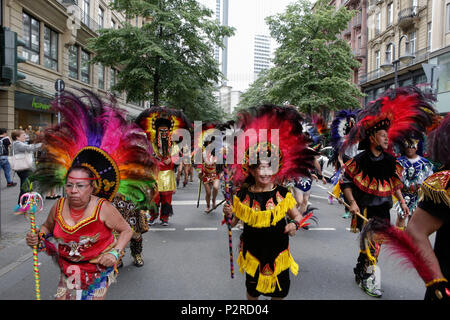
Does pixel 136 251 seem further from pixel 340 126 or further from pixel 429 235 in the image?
pixel 340 126

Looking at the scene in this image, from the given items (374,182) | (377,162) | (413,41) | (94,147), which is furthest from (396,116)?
(413,41)

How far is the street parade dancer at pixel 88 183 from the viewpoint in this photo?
252cm

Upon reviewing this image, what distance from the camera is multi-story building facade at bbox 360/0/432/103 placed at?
24.0 metres

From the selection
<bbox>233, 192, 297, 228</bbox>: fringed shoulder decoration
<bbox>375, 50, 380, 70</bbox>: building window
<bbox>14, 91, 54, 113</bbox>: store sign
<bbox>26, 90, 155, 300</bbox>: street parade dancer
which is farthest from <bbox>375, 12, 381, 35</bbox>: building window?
<bbox>26, 90, 155, 300</bbox>: street parade dancer

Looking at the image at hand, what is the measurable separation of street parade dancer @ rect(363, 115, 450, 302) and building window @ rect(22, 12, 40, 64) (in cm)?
1903

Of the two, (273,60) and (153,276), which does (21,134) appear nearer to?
(153,276)

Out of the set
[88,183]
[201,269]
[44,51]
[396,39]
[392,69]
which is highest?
[396,39]

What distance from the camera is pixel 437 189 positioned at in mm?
1761

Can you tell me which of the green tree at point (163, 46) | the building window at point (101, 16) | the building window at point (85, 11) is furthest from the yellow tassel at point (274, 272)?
the building window at point (101, 16)

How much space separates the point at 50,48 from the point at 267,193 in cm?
2048

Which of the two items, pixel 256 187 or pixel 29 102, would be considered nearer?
pixel 256 187

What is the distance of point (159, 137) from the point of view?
243 inches

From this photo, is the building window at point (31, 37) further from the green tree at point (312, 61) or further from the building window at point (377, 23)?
the building window at point (377, 23)

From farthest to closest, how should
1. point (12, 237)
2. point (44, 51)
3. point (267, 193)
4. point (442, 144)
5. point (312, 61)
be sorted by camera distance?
point (312, 61), point (44, 51), point (12, 237), point (267, 193), point (442, 144)
